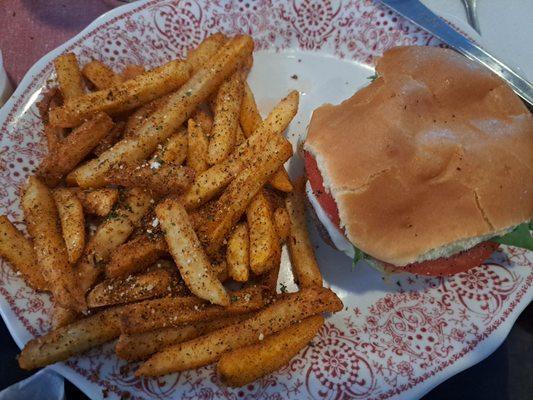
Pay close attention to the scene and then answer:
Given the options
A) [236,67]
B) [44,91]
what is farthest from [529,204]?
[44,91]

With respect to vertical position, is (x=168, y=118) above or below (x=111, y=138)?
above

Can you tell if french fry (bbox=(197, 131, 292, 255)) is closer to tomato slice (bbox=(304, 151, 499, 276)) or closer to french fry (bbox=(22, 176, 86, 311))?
tomato slice (bbox=(304, 151, 499, 276))

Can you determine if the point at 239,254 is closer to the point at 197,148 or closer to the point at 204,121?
the point at 197,148

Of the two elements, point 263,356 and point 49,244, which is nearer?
point 263,356

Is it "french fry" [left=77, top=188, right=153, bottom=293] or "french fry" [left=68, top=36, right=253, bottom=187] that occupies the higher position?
"french fry" [left=68, top=36, right=253, bottom=187]

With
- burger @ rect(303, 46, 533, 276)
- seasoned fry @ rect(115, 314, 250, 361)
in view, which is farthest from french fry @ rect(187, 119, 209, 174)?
seasoned fry @ rect(115, 314, 250, 361)

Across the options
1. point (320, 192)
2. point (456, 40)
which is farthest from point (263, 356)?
point (456, 40)

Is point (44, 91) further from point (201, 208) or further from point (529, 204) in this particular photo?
point (529, 204)
